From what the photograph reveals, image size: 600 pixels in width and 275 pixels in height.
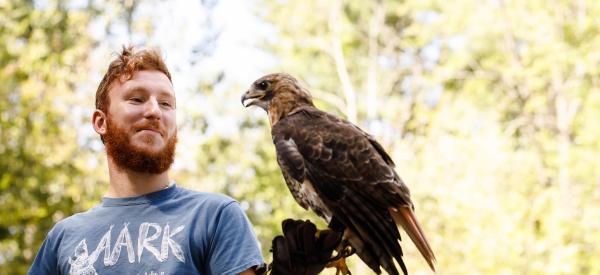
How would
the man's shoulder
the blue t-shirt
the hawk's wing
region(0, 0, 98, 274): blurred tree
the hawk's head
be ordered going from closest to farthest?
the blue t-shirt < the man's shoulder < the hawk's wing < the hawk's head < region(0, 0, 98, 274): blurred tree

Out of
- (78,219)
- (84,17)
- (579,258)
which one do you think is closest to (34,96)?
(84,17)

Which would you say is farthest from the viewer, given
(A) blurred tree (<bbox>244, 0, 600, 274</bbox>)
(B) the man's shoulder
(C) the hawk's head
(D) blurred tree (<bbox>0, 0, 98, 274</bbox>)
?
(A) blurred tree (<bbox>244, 0, 600, 274</bbox>)

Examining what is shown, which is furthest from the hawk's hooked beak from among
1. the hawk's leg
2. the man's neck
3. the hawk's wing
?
the hawk's leg

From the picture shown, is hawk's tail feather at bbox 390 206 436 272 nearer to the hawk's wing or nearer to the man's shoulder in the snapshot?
the hawk's wing

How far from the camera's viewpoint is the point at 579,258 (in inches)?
379

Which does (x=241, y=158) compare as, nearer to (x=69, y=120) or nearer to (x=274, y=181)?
(x=274, y=181)

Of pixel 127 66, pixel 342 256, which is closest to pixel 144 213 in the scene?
pixel 127 66

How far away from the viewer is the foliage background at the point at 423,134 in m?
9.13

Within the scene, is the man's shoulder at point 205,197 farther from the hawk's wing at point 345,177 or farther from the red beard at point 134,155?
the hawk's wing at point 345,177

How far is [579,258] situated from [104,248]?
27.1 feet

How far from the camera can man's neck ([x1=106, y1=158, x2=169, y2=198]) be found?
2.62 metres

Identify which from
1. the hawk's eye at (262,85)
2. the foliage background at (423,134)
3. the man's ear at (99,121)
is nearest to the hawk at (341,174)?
the hawk's eye at (262,85)

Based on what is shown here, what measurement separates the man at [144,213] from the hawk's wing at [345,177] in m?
0.39

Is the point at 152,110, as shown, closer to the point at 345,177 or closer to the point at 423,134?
the point at 345,177
